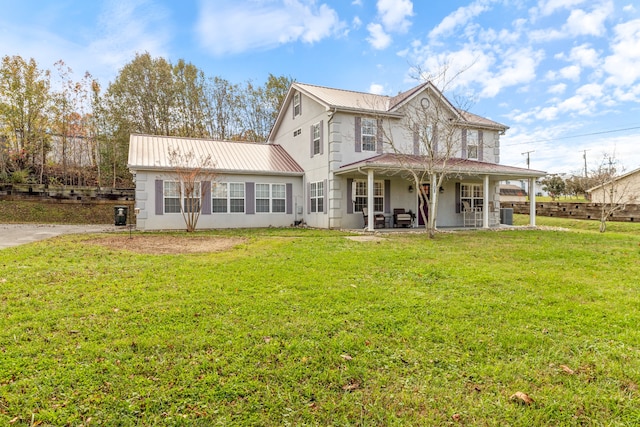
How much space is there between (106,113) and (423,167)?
22.0 m

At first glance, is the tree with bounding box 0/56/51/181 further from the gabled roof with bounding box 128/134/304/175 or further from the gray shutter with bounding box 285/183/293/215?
the gray shutter with bounding box 285/183/293/215

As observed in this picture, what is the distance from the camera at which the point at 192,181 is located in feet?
44.1

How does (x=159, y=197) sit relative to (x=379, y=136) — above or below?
below

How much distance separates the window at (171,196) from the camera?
1454cm

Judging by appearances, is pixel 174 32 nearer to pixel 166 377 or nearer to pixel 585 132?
pixel 166 377

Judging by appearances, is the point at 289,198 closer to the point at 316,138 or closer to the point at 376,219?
the point at 316,138

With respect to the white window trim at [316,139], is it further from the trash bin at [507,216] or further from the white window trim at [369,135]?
the trash bin at [507,216]

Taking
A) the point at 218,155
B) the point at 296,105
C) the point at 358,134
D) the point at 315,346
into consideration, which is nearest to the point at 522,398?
the point at 315,346

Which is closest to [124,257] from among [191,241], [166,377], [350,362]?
[191,241]

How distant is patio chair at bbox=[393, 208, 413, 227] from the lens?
48.9 feet

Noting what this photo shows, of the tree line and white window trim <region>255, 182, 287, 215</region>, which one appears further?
the tree line

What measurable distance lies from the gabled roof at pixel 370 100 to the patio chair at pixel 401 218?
160 inches

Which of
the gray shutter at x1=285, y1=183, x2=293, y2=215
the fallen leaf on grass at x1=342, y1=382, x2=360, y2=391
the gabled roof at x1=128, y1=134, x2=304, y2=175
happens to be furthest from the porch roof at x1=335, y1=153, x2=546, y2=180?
the fallen leaf on grass at x1=342, y1=382, x2=360, y2=391

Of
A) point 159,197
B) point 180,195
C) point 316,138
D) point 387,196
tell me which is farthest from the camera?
point 316,138
